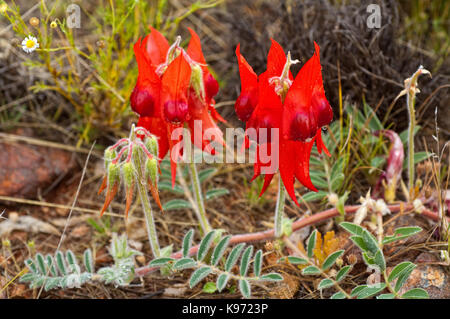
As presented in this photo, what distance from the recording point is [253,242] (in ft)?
7.14

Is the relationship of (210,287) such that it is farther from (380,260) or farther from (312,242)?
(380,260)

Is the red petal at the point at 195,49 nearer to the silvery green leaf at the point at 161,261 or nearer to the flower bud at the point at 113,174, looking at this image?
the flower bud at the point at 113,174

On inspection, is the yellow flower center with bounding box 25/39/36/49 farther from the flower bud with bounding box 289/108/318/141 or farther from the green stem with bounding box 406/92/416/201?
the green stem with bounding box 406/92/416/201

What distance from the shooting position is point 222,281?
187 centimetres

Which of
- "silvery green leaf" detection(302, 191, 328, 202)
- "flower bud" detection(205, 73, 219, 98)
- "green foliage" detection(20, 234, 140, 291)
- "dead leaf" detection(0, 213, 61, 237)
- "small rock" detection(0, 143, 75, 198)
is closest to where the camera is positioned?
"flower bud" detection(205, 73, 219, 98)

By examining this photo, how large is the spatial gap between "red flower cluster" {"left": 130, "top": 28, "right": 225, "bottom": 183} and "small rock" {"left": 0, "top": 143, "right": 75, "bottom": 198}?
96cm

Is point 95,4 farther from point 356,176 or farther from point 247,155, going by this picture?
point 356,176

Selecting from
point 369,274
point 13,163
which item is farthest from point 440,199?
point 13,163

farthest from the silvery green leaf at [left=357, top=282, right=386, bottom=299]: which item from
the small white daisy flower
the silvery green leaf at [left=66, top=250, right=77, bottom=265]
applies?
the small white daisy flower

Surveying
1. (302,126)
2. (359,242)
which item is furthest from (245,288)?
(302,126)

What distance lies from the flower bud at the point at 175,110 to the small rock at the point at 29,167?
3.74 feet

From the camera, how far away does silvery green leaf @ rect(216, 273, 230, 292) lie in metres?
1.85

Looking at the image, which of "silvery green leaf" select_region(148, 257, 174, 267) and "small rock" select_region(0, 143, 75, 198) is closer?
"silvery green leaf" select_region(148, 257, 174, 267)

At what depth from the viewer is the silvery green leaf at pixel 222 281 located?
6.06 feet
